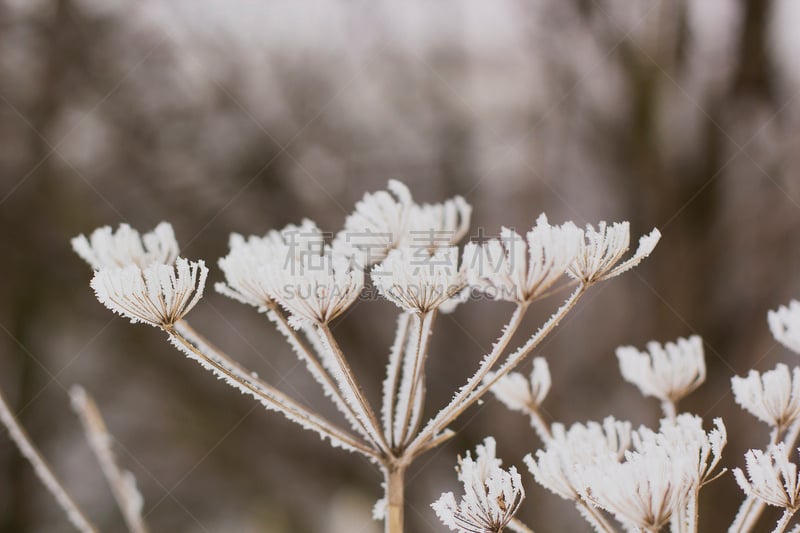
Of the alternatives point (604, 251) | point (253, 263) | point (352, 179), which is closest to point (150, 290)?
point (253, 263)

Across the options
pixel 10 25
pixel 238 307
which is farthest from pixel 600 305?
pixel 10 25

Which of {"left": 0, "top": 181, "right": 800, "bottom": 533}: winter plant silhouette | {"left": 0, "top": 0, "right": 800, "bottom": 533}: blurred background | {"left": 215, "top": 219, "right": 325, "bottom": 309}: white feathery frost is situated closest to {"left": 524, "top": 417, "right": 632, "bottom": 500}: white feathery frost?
{"left": 0, "top": 181, "right": 800, "bottom": 533}: winter plant silhouette

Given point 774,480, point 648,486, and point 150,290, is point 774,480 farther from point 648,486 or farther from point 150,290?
point 150,290

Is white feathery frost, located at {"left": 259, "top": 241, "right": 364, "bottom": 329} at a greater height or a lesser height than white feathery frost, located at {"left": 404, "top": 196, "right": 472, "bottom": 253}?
lesser

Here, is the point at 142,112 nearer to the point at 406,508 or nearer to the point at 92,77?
the point at 92,77

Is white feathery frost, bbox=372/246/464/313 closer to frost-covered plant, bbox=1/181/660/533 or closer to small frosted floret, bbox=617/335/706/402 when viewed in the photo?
frost-covered plant, bbox=1/181/660/533
